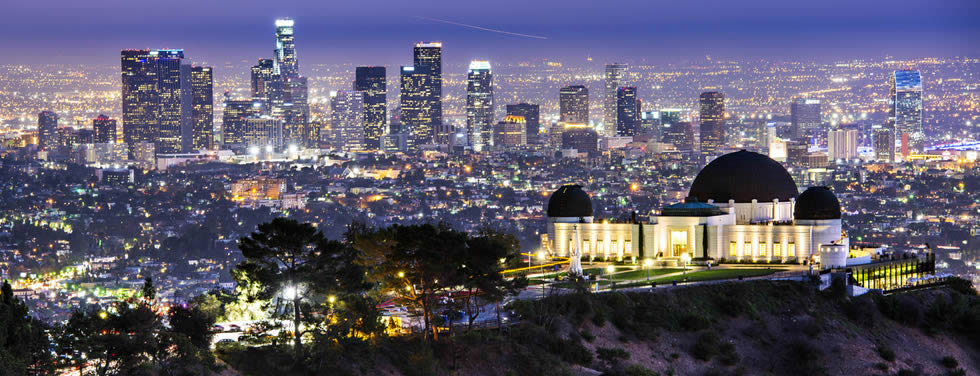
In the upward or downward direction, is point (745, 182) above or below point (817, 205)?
above

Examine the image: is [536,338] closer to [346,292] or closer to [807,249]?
[346,292]

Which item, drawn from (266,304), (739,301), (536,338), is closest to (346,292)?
(266,304)

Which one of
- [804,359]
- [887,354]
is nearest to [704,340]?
[804,359]

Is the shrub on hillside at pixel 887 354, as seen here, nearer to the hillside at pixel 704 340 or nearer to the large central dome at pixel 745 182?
the hillside at pixel 704 340

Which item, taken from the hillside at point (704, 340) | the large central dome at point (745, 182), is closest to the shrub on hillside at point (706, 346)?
the hillside at point (704, 340)

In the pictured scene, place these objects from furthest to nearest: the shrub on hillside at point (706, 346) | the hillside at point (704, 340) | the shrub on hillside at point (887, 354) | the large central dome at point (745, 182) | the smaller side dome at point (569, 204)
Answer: the smaller side dome at point (569, 204) < the large central dome at point (745, 182) < the shrub on hillside at point (887, 354) < the shrub on hillside at point (706, 346) < the hillside at point (704, 340)

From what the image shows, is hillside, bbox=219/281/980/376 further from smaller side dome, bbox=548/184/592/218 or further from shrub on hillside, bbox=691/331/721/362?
smaller side dome, bbox=548/184/592/218

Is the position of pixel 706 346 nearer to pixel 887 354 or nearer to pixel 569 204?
pixel 887 354
